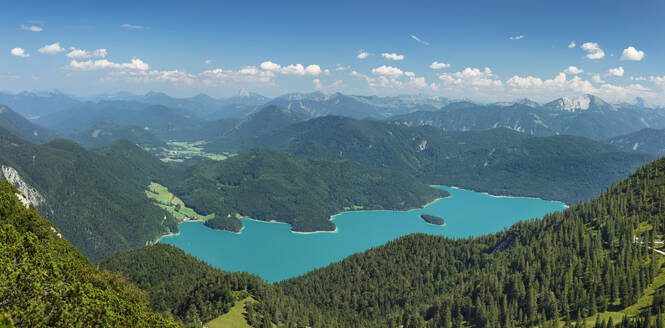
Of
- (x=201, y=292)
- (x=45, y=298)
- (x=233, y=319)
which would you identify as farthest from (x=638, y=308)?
(x=45, y=298)

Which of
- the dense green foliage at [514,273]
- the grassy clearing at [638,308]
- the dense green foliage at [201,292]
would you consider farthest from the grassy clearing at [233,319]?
the grassy clearing at [638,308]

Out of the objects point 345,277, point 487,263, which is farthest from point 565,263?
point 345,277

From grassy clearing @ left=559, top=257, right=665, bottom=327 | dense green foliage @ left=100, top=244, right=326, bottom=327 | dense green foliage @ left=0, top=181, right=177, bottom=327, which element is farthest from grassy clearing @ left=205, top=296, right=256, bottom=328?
grassy clearing @ left=559, top=257, right=665, bottom=327

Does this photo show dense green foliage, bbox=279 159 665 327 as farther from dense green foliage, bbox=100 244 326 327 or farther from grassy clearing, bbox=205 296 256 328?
grassy clearing, bbox=205 296 256 328

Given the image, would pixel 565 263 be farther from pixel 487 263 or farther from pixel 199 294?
pixel 199 294

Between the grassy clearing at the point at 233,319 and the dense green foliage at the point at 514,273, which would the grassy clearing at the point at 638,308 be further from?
the grassy clearing at the point at 233,319
